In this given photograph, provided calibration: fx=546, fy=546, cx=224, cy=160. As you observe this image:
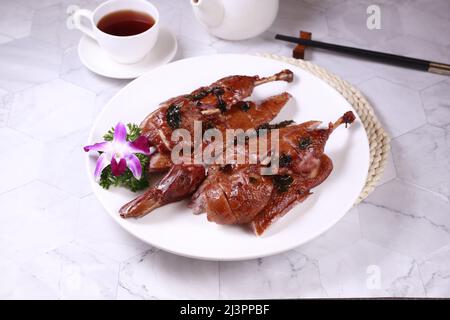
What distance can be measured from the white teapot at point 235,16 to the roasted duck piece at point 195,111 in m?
0.46

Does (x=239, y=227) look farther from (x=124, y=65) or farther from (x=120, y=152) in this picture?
(x=124, y=65)

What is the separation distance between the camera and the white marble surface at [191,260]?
5.96 feet

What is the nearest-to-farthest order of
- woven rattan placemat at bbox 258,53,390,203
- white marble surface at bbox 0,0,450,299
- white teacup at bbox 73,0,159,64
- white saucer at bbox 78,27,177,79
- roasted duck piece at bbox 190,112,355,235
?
roasted duck piece at bbox 190,112,355,235 < white marble surface at bbox 0,0,450,299 < woven rattan placemat at bbox 258,53,390,203 < white teacup at bbox 73,0,159,64 < white saucer at bbox 78,27,177,79

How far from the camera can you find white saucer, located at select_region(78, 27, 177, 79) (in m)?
2.43

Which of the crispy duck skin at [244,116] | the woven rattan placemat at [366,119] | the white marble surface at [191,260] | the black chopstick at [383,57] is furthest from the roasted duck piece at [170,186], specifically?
the black chopstick at [383,57]

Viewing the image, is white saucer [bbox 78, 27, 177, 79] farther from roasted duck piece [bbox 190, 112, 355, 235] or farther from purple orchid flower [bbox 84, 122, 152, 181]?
roasted duck piece [bbox 190, 112, 355, 235]

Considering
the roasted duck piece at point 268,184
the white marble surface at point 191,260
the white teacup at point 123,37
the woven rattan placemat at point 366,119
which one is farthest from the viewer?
the white teacup at point 123,37

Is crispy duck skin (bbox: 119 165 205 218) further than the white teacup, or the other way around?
the white teacup

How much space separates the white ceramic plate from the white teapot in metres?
0.28

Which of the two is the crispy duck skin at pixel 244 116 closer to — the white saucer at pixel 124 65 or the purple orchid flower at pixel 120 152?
the purple orchid flower at pixel 120 152

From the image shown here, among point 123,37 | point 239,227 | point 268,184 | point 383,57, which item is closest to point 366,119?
point 383,57

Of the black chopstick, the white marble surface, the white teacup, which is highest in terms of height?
the white teacup

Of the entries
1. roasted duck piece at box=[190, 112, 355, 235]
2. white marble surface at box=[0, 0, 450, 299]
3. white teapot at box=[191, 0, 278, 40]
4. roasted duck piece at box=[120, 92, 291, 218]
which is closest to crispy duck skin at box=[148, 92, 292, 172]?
roasted duck piece at box=[120, 92, 291, 218]

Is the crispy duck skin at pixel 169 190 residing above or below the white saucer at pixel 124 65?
below
